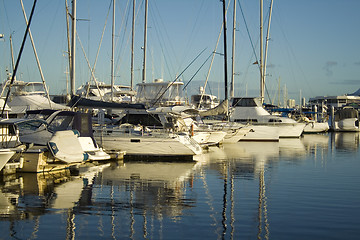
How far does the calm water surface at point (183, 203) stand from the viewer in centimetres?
1054

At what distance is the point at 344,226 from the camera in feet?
36.2

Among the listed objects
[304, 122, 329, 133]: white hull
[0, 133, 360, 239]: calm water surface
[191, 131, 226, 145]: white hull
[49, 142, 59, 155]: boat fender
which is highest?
[49, 142, 59, 155]: boat fender

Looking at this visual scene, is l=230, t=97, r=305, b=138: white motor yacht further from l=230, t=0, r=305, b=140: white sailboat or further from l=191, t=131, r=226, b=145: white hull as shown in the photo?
l=191, t=131, r=226, b=145: white hull

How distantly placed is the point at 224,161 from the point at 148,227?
554 inches

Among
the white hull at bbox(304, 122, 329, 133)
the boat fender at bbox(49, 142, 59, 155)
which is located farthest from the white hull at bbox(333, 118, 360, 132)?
the boat fender at bbox(49, 142, 59, 155)

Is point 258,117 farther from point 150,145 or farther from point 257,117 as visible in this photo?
point 150,145

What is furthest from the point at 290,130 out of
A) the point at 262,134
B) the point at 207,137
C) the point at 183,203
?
the point at 183,203

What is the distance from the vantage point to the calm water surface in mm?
10539

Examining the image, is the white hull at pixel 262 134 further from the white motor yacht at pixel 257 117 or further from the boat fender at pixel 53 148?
the boat fender at pixel 53 148

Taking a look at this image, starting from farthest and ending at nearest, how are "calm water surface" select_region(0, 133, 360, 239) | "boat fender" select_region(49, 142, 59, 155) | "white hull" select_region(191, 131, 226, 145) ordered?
"white hull" select_region(191, 131, 226, 145) < "boat fender" select_region(49, 142, 59, 155) < "calm water surface" select_region(0, 133, 360, 239)

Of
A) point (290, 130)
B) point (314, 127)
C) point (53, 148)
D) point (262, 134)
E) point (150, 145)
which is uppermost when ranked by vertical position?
point (53, 148)

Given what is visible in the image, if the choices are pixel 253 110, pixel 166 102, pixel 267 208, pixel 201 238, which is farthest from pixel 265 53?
pixel 201 238

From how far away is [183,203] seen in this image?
13.6 meters

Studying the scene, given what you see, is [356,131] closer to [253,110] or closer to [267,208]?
[253,110]
